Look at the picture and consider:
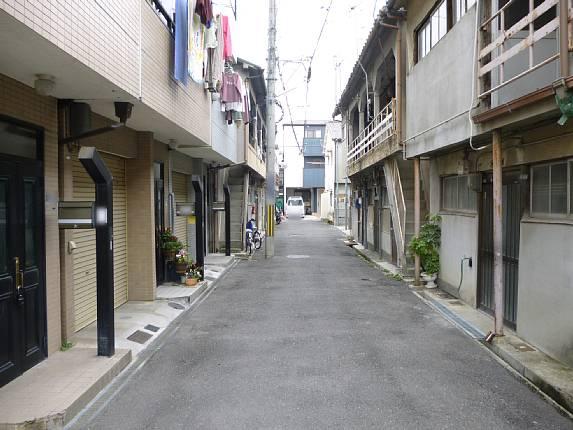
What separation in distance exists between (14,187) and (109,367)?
2140 millimetres

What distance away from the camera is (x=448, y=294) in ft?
35.2

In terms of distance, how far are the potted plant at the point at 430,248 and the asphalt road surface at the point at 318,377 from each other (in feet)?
6.00

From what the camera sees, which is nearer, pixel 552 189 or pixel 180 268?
pixel 552 189

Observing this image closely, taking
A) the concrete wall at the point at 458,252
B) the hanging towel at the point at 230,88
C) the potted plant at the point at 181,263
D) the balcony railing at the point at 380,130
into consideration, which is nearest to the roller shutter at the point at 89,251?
the potted plant at the point at 181,263

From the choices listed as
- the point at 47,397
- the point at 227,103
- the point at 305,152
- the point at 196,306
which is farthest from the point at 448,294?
the point at 305,152

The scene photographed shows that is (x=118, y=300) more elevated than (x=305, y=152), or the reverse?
(x=305, y=152)

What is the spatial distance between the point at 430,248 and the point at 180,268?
562 cm

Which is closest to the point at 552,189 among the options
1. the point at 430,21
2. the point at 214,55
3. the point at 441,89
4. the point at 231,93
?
the point at 441,89

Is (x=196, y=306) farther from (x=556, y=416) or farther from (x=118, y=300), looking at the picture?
(x=556, y=416)

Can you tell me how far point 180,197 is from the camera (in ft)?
45.9

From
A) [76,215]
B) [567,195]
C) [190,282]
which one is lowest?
[190,282]

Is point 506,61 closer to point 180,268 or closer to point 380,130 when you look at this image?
point 180,268

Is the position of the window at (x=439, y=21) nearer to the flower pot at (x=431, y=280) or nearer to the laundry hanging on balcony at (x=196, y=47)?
the laundry hanging on balcony at (x=196, y=47)

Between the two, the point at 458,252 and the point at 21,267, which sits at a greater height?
the point at 21,267
